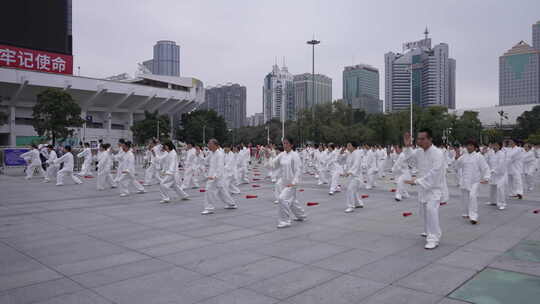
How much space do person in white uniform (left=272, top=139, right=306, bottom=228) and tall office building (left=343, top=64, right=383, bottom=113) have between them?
83627 millimetres

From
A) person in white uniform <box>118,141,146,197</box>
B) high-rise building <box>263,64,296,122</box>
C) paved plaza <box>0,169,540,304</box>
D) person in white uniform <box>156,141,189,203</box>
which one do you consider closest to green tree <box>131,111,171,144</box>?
high-rise building <box>263,64,296,122</box>

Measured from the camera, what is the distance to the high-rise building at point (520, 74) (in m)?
128

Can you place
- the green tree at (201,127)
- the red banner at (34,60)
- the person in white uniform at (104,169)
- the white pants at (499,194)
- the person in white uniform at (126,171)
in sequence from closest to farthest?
the white pants at (499,194) → the person in white uniform at (126,171) → the person in white uniform at (104,169) → the red banner at (34,60) → the green tree at (201,127)

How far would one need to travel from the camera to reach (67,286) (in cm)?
444

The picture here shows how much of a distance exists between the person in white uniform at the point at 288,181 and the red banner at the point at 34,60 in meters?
43.8

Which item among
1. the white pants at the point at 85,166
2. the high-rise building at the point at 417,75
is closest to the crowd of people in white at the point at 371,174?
the white pants at the point at 85,166

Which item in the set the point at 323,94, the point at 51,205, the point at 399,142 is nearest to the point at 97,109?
the point at 323,94

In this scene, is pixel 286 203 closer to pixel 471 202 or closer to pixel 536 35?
pixel 471 202

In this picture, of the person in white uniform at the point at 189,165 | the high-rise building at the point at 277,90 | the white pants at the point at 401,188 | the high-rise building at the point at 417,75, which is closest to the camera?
the white pants at the point at 401,188

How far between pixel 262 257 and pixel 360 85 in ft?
299

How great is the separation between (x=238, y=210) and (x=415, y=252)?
5.03m

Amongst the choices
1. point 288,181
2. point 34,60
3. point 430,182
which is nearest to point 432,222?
point 430,182

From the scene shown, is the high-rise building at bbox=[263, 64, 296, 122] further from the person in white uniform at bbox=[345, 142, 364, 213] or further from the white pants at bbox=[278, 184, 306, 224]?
the white pants at bbox=[278, 184, 306, 224]

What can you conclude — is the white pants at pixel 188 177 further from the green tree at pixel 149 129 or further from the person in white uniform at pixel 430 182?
the green tree at pixel 149 129
